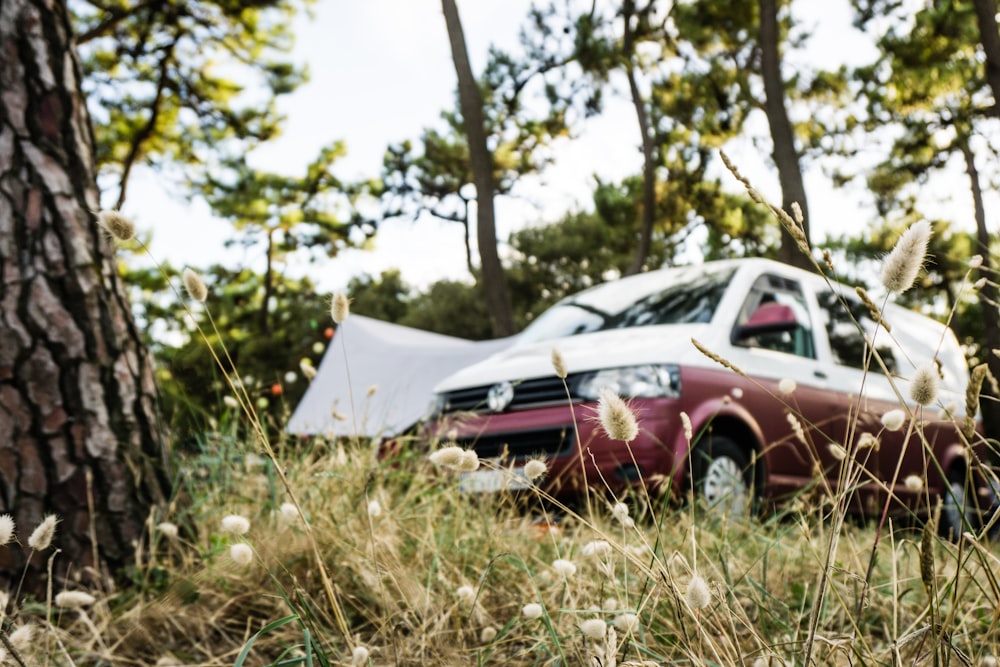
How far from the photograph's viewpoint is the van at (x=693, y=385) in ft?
13.1

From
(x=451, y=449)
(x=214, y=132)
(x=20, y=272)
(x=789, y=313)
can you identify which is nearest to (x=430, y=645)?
(x=451, y=449)

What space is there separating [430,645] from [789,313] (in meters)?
3.40

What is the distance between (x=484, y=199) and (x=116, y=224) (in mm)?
10910

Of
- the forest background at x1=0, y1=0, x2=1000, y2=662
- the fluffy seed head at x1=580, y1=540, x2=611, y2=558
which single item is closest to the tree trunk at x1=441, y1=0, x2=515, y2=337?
the forest background at x1=0, y1=0, x2=1000, y2=662

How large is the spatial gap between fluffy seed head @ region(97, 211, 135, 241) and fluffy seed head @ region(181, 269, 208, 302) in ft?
0.35

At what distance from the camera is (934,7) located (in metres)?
15.0

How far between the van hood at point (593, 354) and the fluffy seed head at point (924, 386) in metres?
2.85

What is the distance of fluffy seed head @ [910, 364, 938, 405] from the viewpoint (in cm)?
110

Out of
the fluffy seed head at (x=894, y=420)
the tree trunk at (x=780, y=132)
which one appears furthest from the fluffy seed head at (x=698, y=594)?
the tree trunk at (x=780, y=132)

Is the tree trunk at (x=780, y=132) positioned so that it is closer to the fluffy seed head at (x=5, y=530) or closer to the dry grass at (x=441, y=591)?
the dry grass at (x=441, y=591)

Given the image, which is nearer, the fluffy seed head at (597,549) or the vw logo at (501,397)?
the fluffy seed head at (597,549)

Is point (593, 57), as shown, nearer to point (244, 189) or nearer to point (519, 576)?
point (244, 189)

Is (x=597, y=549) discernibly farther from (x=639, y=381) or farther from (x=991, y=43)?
(x=991, y=43)

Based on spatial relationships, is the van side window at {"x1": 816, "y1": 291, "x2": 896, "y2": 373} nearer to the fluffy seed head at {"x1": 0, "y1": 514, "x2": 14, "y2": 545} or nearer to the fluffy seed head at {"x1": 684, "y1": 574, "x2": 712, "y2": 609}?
the fluffy seed head at {"x1": 684, "y1": 574, "x2": 712, "y2": 609}
